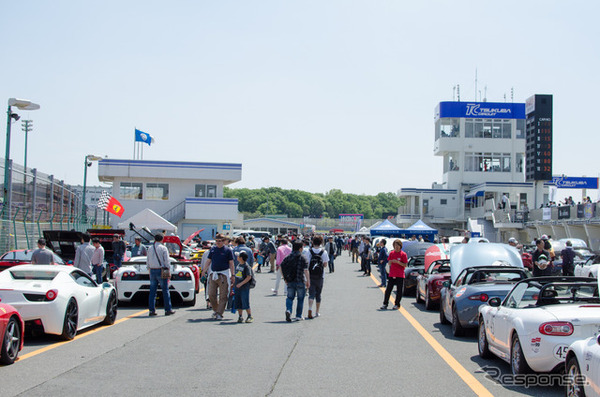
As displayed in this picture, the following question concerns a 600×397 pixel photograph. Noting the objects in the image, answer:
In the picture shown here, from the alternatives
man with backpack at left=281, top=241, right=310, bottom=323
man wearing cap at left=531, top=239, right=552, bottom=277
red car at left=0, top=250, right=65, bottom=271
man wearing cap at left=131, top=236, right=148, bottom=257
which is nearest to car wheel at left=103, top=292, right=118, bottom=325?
man with backpack at left=281, top=241, right=310, bottom=323

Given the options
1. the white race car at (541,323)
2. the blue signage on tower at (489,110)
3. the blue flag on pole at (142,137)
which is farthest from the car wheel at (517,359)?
the blue signage on tower at (489,110)

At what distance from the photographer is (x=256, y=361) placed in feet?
27.7

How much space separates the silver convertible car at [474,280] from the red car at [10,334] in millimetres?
6801

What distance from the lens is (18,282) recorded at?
964 cm

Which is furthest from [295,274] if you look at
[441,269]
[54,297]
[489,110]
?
[489,110]

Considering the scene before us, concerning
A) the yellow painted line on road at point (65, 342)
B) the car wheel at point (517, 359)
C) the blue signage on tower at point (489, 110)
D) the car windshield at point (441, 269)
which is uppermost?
the blue signage on tower at point (489, 110)

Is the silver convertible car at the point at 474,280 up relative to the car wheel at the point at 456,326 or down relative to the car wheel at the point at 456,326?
up

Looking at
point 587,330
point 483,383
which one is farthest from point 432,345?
point 587,330

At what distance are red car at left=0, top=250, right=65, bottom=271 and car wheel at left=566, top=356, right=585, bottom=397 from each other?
13.0m

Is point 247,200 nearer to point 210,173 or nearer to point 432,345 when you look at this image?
point 210,173

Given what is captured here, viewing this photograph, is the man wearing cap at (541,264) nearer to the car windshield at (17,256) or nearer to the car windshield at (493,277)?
the car windshield at (493,277)

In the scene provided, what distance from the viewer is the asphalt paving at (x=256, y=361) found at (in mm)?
6875

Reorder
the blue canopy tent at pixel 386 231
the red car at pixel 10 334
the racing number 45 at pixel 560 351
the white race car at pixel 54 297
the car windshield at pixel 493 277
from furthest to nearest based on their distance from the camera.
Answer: the blue canopy tent at pixel 386 231
the car windshield at pixel 493 277
the white race car at pixel 54 297
the red car at pixel 10 334
the racing number 45 at pixel 560 351

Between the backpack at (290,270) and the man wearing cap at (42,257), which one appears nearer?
the backpack at (290,270)
